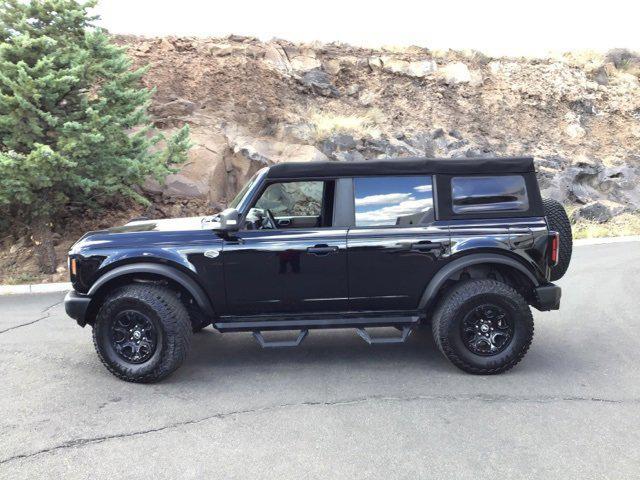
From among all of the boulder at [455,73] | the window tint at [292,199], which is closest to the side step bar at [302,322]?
the window tint at [292,199]

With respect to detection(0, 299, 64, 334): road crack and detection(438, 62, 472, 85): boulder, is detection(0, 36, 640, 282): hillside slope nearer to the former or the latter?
detection(438, 62, 472, 85): boulder

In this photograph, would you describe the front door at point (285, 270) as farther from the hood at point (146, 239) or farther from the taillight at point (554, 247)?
the taillight at point (554, 247)

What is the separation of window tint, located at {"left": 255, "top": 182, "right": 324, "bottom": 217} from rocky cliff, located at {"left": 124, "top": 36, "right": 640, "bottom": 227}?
27.0ft

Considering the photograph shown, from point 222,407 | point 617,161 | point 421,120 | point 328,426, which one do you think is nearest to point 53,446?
point 222,407

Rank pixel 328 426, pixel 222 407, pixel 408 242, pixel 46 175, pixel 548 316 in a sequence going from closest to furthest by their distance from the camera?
pixel 328 426, pixel 222 407, pixel 408 242, pixel 548 316, pixel 46 175

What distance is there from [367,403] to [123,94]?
28.1ft

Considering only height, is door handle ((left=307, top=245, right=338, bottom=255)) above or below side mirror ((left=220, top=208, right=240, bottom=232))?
below

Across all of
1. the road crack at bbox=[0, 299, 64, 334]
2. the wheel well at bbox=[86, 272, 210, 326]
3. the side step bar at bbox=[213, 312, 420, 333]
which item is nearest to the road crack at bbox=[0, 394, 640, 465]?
the side step bar at bbox=[213, 312, 420, 333]

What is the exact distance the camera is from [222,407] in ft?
14.3

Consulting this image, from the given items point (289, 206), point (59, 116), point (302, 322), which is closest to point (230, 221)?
point (302, 322)

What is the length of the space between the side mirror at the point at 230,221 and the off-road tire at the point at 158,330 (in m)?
0.82

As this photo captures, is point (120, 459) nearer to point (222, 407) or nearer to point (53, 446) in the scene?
point (53, 446)

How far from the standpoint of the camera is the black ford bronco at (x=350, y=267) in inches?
193

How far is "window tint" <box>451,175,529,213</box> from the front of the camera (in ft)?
16.7
